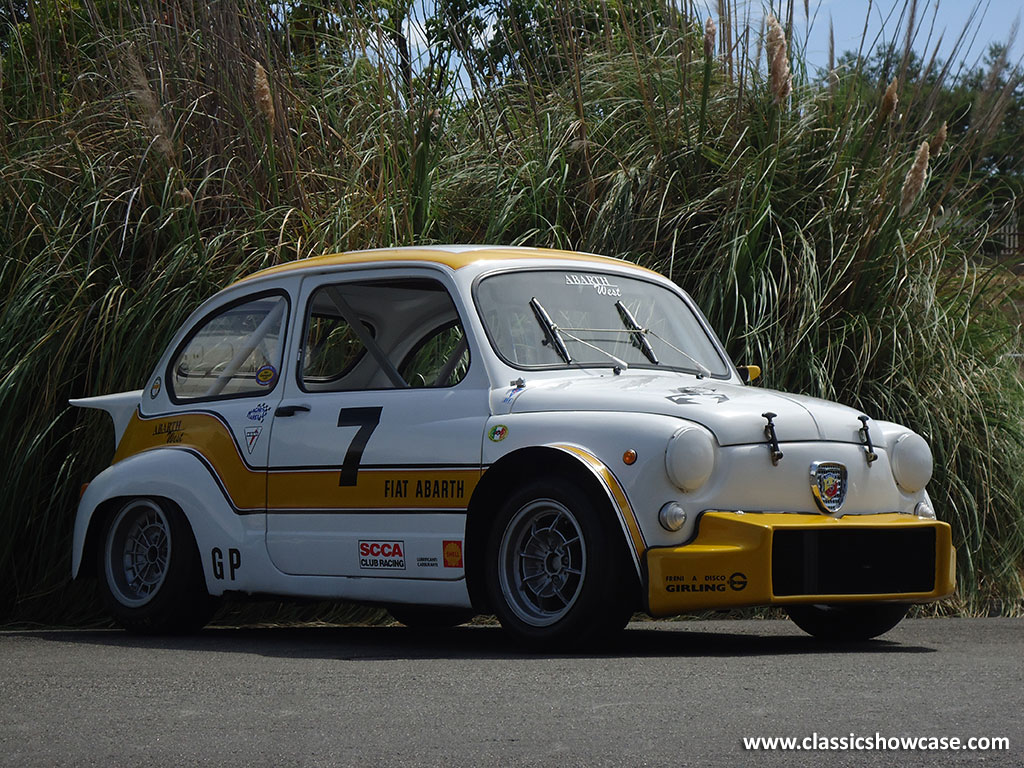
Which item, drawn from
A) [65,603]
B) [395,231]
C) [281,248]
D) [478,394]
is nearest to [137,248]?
[281,248]

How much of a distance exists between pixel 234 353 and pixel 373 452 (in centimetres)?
135

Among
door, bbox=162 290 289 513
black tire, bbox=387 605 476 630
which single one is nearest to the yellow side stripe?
door, bbox=162 290 289 513

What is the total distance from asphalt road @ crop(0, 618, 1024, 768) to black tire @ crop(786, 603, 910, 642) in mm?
152

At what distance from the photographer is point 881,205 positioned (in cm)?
910

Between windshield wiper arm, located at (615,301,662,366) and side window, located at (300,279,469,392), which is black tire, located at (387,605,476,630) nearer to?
side window, located at (300,279,469,392)

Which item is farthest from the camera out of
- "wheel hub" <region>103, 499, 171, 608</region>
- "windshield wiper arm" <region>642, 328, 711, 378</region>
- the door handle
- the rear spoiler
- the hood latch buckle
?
the rear spoiler

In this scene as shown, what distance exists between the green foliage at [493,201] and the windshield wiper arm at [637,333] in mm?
1664

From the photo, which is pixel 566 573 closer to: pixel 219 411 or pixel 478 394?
pixel 478 394

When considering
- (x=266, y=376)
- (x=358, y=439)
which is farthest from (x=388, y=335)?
(x=358, y=439)

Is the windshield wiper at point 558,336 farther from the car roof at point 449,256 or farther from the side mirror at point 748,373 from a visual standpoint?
the side mirror at point 748,373

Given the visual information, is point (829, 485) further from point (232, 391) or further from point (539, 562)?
point (232, 391)

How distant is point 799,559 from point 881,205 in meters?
4.07

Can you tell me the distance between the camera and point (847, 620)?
21.5 ft

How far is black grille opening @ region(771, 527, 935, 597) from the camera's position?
18.2 ft
